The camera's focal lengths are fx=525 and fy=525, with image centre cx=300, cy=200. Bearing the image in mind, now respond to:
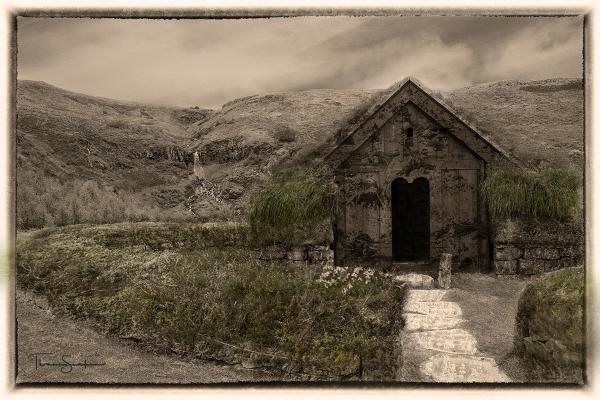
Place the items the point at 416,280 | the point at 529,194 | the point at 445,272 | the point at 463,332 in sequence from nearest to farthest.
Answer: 1. the point at 463,332
2. the point at 445,272
3. the point at 416,280
4. the point at 529,194

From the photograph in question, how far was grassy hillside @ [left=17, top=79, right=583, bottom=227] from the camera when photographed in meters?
19.5

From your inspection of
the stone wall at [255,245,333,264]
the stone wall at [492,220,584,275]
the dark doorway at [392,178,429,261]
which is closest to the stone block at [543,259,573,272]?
the stone wall at [492,220,584,275]

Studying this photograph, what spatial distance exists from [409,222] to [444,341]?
18.7 ft

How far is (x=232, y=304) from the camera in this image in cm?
809

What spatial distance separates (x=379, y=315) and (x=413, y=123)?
3801 mm

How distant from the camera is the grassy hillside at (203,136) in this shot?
19.5 m

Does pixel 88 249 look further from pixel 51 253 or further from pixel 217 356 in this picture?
pixel 217 356

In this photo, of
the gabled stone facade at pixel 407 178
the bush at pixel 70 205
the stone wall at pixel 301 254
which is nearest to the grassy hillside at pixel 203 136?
the bush at pixel 70 205

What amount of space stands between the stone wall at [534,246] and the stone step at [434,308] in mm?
2072

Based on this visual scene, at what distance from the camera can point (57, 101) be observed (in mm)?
21094

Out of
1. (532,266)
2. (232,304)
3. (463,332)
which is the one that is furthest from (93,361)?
(532,266)

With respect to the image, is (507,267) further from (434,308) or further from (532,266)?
(434,308)

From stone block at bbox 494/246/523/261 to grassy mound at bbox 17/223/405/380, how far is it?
2149mm

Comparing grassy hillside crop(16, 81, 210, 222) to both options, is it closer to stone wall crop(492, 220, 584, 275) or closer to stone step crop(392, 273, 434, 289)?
stone step crop(392, 273, 434, 289)
